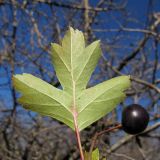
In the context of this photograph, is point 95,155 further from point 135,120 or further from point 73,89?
point 135,120

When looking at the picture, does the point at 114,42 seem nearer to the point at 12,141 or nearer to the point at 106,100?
the point at 12,141

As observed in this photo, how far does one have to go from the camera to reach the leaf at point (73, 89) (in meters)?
0.58

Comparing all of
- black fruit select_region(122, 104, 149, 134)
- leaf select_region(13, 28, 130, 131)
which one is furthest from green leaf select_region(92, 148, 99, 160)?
black fruit select_region(122, 104, 149, 134)

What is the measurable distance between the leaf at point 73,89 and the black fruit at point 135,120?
16cm

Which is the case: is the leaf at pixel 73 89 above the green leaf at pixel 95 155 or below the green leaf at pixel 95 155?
above

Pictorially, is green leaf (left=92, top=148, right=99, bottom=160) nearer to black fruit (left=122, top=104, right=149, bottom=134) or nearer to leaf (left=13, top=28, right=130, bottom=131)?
leaf (left=13, top=28, right=130, bottom=131)

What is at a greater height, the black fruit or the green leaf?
the black fruit

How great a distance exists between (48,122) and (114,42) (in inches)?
56.4

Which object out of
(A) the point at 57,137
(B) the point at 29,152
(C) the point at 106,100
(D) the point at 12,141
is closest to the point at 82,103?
(C) the point at 106,100

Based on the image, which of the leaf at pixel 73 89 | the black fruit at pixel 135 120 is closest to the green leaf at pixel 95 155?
the leaf at pixel 73 89

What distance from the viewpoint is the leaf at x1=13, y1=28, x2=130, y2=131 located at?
1.90ft

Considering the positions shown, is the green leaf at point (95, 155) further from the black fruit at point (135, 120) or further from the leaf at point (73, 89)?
the black fruit at point (135, 120)

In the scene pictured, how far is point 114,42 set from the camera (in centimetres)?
522

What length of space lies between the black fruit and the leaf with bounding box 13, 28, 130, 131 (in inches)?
6.3
